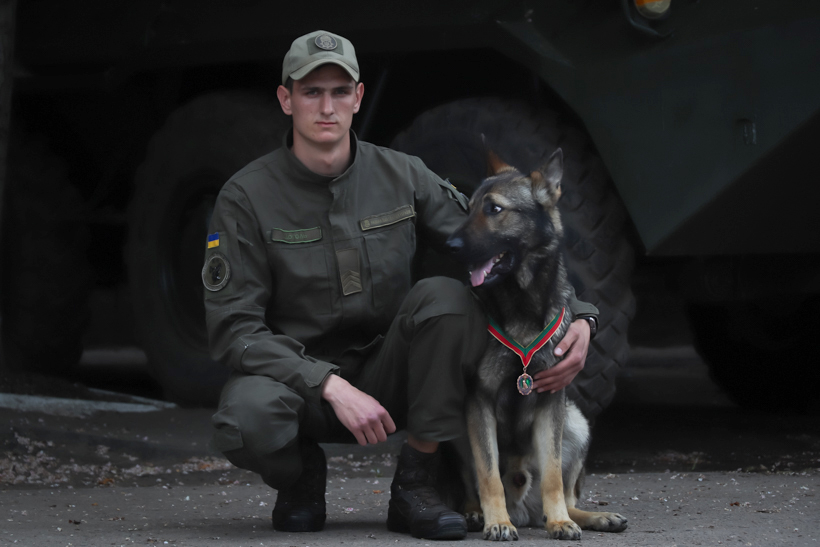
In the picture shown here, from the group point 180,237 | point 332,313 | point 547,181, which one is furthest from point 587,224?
point 180,237

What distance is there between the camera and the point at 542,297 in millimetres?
3158

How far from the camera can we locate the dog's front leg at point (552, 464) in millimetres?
2990

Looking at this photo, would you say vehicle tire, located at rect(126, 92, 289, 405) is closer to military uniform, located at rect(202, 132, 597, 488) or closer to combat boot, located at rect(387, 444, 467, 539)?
military uniform, located at rect(202, 132, 597, 488)

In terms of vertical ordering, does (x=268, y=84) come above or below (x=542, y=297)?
above

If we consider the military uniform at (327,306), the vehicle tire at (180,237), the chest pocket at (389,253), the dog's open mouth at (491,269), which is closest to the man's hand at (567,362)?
the military uniform at (327,306)

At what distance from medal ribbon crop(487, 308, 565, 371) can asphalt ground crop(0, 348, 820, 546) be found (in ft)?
1.72

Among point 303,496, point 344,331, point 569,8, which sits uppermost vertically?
point 569,8

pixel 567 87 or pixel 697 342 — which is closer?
pixel 567 87

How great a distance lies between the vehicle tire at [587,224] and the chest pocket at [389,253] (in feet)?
3.00

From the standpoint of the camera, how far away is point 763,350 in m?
6.05

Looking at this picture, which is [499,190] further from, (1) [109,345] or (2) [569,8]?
(1) [109,345]

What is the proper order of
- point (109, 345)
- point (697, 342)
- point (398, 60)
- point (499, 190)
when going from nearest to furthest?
point (499, 190)
point (398, 60)
point (697, 342)
point (109, 345)

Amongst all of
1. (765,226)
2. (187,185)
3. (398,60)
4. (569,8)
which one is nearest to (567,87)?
(569,8)

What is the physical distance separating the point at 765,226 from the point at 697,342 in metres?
2.39
